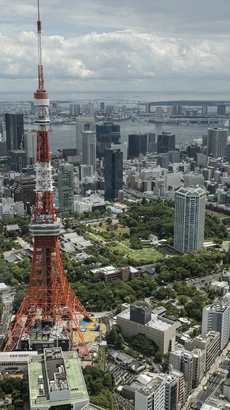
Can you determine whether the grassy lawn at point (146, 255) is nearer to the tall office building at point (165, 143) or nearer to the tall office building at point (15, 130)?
the tall office building at point (15, 130)

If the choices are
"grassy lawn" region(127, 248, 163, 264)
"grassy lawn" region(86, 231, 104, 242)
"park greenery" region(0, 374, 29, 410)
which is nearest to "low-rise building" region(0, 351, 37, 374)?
"park greenery" region(0, 374, 29, 410)

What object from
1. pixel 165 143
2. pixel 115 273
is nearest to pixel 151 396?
pixel 115 273

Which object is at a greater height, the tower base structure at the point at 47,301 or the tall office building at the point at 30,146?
the tall office building at the point at 30,146

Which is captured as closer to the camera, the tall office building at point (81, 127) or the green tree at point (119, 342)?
the green tree at point (119, 342)

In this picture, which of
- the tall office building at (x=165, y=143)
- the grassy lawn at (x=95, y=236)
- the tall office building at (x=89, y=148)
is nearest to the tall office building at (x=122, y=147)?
the tall office building at (x=89, y=148)

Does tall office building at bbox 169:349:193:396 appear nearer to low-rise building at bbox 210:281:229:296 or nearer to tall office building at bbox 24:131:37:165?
low-rise building at bbox 210:281:229:296

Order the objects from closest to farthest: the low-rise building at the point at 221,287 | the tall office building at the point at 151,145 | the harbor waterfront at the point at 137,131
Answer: the low-rise building at the point at 221,287, the tall office building at the point at 151,145, the harbor waterfront at the point at 137,131

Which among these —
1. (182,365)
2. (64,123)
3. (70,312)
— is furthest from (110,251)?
(64,123)
